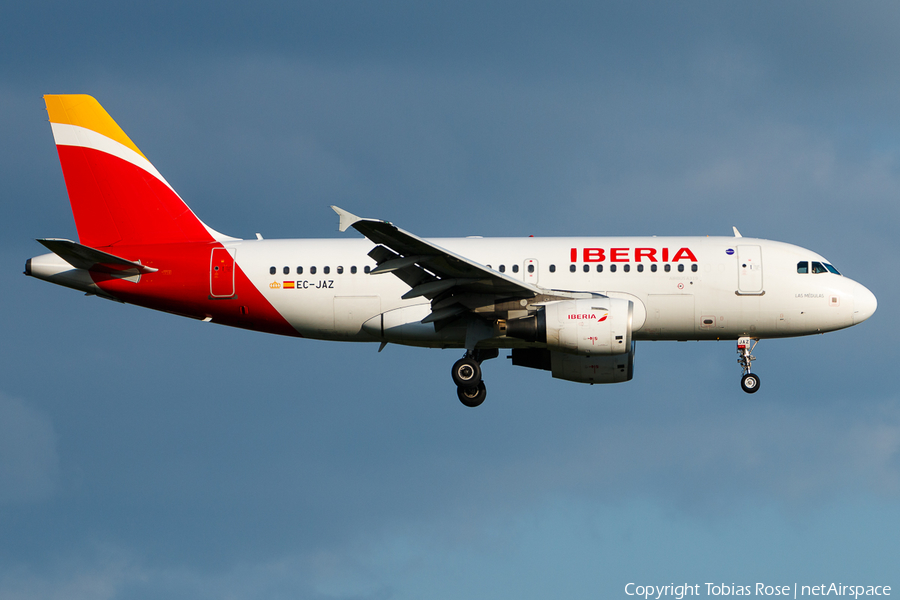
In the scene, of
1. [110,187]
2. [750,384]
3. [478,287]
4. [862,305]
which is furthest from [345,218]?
[862,305]

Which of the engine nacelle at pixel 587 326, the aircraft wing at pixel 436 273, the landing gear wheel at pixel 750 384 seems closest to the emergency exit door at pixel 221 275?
the aircraft wing at pixel 436 273

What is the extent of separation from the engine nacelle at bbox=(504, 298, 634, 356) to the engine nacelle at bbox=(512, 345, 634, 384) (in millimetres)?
3059

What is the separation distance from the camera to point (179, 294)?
28469 mm

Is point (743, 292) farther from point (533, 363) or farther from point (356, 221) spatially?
point (356, 221)

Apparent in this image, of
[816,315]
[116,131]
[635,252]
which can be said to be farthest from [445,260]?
[116,131]

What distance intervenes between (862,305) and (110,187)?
23.2 metres

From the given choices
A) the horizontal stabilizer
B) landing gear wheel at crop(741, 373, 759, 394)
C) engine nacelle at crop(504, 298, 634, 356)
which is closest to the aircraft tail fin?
the horizontal stabilizer

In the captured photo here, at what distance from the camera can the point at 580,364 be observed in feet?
94.4

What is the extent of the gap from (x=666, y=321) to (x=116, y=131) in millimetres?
18538

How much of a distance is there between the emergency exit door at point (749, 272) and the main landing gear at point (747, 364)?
160 centimetres

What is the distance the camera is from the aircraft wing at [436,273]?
23734 millimetres

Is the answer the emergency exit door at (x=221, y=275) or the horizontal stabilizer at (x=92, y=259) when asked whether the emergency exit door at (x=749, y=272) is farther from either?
the horizontal stabilizer at (x=92, y=259)

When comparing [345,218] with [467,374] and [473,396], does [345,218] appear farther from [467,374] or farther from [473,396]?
[473,396]

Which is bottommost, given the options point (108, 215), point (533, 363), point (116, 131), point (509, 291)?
point (533, 363)
